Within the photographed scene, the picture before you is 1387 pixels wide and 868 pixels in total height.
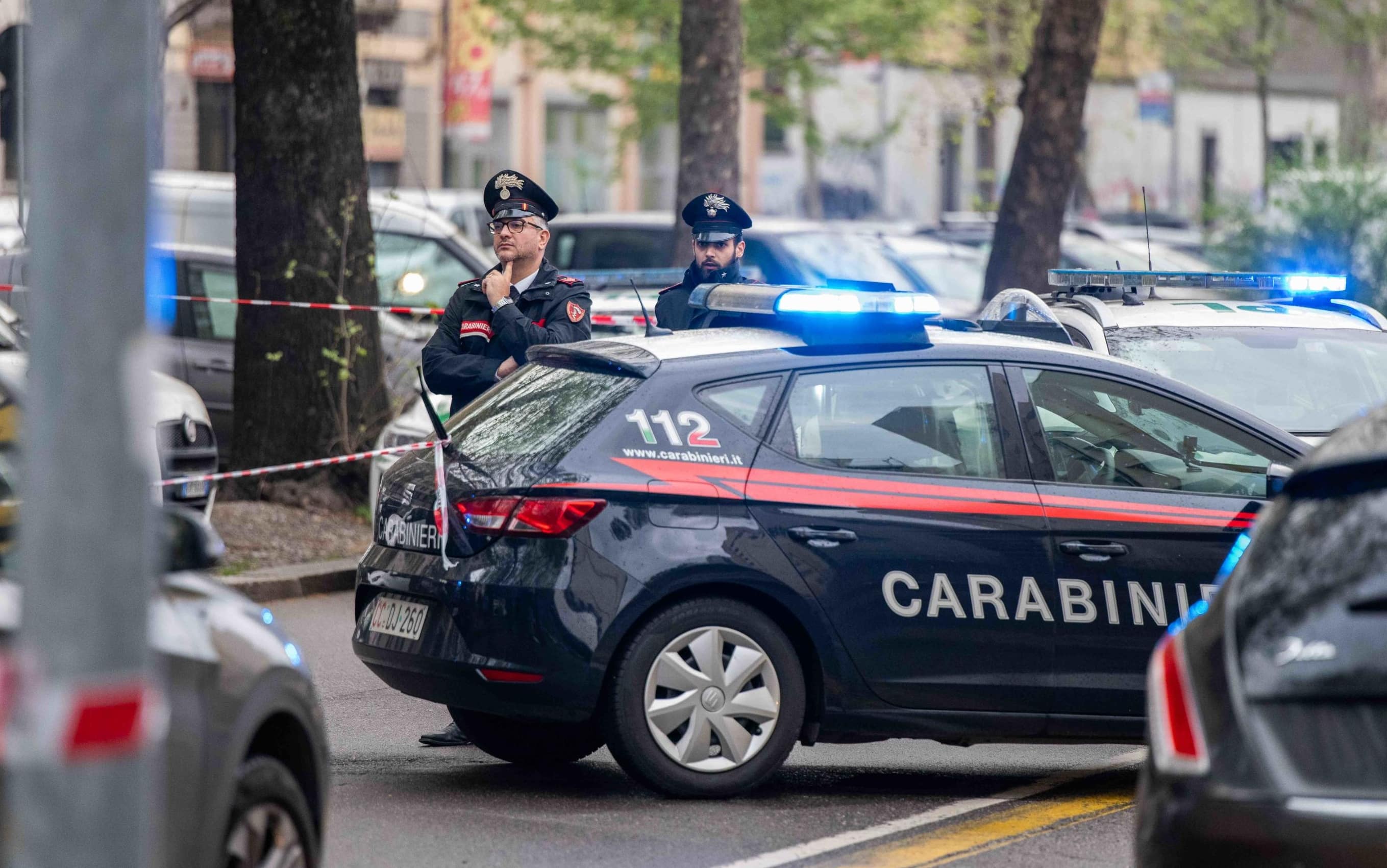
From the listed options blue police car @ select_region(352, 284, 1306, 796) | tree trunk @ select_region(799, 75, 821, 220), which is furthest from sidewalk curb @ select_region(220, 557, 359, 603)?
tree trunk @ select_region(799, 75, 821, 220)

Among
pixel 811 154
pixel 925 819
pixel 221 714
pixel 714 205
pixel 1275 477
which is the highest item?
pixel 811 154

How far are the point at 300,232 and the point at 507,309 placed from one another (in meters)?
4.27

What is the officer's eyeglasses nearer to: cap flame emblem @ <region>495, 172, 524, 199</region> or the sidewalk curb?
cap flame emblem @ <region>495, 172, 524, 199</region>

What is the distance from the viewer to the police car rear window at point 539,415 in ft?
20.7

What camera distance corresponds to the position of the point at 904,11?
108 ft

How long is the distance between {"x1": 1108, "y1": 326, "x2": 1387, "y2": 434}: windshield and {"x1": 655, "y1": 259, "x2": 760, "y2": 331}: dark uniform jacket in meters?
1.71

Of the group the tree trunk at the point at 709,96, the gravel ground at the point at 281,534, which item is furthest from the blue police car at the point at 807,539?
the tree trunk at the point at 709,96

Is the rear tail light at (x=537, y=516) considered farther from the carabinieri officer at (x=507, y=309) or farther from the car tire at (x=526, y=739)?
the carabinieri officer at (x=507, y=309)

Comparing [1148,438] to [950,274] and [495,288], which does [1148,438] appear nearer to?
[495,288]

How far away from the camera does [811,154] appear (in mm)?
41375

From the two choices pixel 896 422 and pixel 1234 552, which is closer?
pixel 1234 552

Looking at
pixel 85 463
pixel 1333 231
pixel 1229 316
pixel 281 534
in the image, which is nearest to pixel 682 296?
pixel 1229 316

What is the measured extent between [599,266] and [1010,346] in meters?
13.3

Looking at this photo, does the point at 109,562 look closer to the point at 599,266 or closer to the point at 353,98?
the point at 353,98
